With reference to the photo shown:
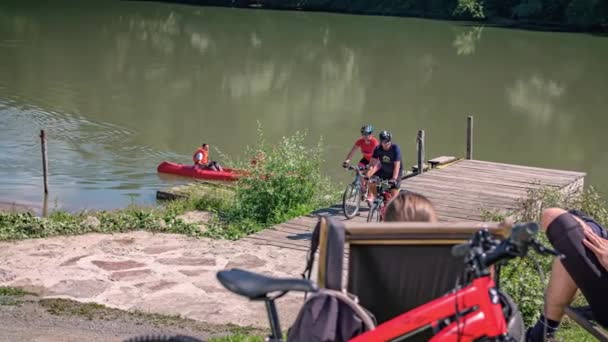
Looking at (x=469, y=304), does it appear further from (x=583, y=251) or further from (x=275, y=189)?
(x=275, y=189)

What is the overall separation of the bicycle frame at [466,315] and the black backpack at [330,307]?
220 millimetres

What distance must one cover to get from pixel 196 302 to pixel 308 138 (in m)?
17.8

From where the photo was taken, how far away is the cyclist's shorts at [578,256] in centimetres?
428

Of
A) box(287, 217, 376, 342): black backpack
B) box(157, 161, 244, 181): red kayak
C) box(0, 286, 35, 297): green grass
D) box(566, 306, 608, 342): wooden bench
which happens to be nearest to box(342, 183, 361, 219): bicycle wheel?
box(0, 286, 35, 297): green grass

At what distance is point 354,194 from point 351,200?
89 millimetres

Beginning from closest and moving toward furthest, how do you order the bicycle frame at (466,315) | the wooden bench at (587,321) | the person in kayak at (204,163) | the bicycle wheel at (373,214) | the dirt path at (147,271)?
1. the bicycle frame at (466,315)
2. the wooden bench at (587,321)
3. the dirt path at (147,271)
4. the bicycle wheel at (373,214)
5. the person in kayak at (204,163)

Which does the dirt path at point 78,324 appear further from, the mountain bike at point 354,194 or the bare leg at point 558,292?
the mountain bike at point 354,194

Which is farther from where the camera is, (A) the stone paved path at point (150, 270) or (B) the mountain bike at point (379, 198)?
(B) the mountain bike at point (379, 198)

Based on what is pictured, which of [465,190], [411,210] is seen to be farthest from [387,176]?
[411,210]

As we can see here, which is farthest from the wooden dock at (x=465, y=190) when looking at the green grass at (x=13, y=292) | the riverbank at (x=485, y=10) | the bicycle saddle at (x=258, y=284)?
the riverbank at (x=485, y=10)

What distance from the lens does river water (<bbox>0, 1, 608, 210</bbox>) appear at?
22344 mm

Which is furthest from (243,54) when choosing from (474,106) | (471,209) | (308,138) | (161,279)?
(161,279)

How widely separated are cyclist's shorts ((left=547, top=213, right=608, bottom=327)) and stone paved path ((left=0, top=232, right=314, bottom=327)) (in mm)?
2727

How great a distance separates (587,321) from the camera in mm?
4609
